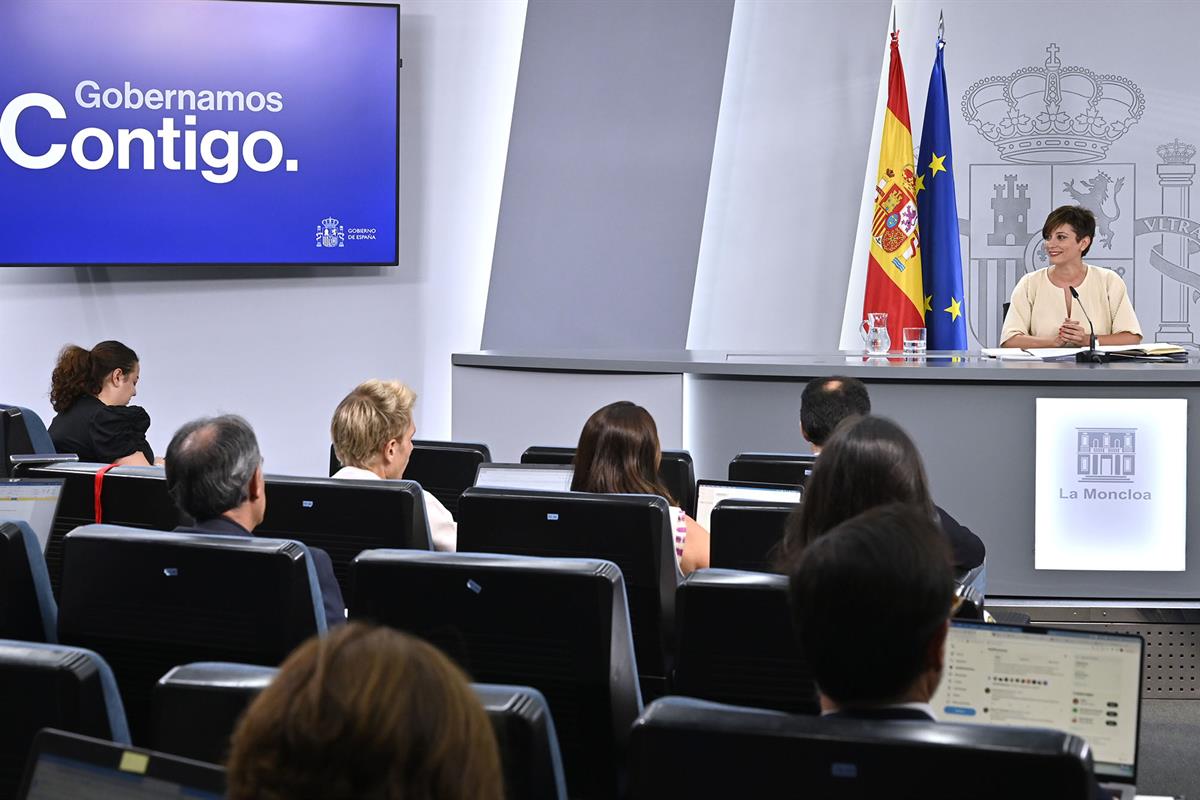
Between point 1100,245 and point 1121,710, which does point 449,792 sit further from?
point 1100,245

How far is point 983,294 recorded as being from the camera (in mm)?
7660

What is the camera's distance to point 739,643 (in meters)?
2.08

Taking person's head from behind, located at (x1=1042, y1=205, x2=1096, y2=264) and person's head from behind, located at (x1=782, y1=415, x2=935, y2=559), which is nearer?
person's head from behind, located at (x1=782, y1=415, x2=935, y2=559)

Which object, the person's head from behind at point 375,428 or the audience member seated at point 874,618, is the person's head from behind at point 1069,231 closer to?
the person's head from behind at point 375,428

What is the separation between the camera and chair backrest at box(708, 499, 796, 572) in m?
2.81

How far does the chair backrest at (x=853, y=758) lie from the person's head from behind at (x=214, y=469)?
1.42 m

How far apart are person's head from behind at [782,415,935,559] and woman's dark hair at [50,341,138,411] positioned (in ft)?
10.9

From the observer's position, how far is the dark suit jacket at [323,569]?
7.42 ft

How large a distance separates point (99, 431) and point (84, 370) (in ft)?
0.85

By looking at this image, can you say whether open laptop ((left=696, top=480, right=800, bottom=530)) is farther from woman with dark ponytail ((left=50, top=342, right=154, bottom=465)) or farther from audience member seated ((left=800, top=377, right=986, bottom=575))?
woman with dark ponytail ((left=50, top=342, right=154, bottom=465))

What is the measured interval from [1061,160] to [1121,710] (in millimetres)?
6501

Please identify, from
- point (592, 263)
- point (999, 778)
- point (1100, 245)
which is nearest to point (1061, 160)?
point (1100, 245)

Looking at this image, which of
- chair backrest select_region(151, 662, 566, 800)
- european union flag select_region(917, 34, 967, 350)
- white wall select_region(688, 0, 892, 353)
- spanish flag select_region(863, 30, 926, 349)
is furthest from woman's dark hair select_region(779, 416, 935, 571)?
white wall select_region(688, 0, 892, 353)

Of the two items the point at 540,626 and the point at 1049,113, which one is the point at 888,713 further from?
the point at 1049,113
